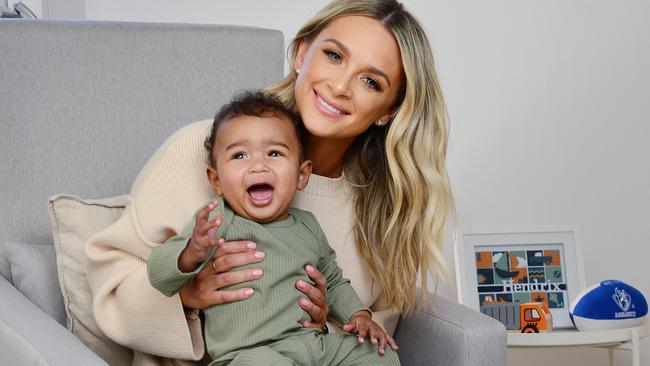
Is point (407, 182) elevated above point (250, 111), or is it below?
below

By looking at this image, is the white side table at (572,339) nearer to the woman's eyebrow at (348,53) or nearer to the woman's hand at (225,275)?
the woman's eyebrow at (348,53)

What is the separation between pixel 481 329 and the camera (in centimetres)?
154

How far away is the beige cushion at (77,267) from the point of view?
5.41 feet

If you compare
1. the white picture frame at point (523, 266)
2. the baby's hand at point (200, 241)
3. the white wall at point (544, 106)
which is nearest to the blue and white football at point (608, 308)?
the white picture frame at point (523, 266)

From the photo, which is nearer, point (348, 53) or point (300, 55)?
point (348, 53)

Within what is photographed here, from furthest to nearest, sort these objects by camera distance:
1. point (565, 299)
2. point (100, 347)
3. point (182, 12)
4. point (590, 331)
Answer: point (182, 12)
point (565, 299)
point (590, 331)
point (100, 347)

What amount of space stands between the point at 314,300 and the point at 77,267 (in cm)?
44

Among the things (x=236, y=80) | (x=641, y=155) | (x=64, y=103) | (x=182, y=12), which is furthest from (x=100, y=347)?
(x=641, y=155)

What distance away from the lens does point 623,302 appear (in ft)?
7.23

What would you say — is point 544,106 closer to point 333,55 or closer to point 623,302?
point 623,302

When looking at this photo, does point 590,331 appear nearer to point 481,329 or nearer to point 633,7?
point 481,329

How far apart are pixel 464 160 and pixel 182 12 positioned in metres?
0.97

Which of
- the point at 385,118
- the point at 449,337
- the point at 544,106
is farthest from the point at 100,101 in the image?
the point at 544,106

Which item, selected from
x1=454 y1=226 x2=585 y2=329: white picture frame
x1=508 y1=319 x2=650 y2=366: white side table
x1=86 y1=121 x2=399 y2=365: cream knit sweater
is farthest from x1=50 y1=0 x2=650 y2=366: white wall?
x1=86 y1=121 x2=399 y2=365: cream knit sweater
